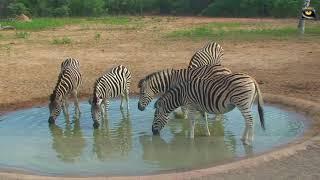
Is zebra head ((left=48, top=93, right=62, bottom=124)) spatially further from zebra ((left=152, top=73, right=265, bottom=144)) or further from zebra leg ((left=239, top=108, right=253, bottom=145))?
zebra leg ((left=239, top=108, right=253, bottom=145))

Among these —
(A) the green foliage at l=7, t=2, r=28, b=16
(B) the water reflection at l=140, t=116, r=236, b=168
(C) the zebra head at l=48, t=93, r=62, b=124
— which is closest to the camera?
(B) the water reflection at l=140, t=116, r=236, b=168

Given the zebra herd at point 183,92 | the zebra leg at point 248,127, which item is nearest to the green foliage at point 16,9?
the zebra herd at point 183,92

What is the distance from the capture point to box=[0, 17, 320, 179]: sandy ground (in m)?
7.91

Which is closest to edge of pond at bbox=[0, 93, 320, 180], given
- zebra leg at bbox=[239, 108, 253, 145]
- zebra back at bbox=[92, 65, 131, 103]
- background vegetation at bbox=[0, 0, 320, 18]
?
zebra leg at bbox=[239, 108, 253, 145]

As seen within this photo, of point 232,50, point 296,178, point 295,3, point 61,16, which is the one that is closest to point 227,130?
point 296,178

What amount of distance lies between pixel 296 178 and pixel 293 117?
13.1ft

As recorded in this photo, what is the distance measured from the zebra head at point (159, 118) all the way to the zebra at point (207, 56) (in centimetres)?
329

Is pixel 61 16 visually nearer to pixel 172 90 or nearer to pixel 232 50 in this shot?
pixel 232 50

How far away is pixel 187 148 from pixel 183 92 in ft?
3.58

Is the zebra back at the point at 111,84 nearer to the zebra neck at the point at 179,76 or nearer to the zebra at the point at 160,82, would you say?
the zebra at the point at 160,82

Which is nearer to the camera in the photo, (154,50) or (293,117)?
(293,117)

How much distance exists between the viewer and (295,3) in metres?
43.7

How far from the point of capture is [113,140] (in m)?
9.89

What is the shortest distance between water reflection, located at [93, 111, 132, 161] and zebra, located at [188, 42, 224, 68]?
262 centimetres
